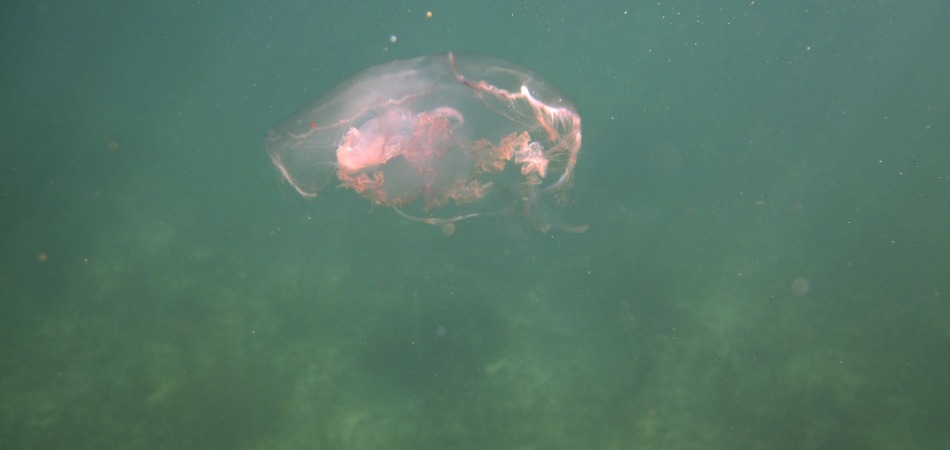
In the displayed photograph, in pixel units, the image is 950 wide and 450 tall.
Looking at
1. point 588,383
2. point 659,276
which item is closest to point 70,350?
point 588,383

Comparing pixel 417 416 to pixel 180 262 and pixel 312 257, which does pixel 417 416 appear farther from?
pixel 180 262

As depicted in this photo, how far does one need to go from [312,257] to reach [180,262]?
6.61 ft

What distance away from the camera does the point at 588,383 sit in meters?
7.00

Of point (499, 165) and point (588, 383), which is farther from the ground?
point (499, 165)

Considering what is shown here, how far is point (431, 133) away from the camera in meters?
4.38

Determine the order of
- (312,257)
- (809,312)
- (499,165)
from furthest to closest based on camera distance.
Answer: (312,257)
(809,312)
(499,165)

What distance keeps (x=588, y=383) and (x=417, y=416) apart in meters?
2.48

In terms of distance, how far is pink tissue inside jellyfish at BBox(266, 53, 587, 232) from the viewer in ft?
14.1

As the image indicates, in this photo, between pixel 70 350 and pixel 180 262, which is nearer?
pixel 70 350

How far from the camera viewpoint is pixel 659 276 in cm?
764

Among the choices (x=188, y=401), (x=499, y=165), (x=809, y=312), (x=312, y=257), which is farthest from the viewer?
(x=312, y=257)

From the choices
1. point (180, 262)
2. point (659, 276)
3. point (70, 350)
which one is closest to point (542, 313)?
point (659, 276)

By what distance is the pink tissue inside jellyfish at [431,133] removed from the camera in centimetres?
431

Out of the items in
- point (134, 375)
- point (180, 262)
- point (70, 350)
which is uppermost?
point (180, 262)
